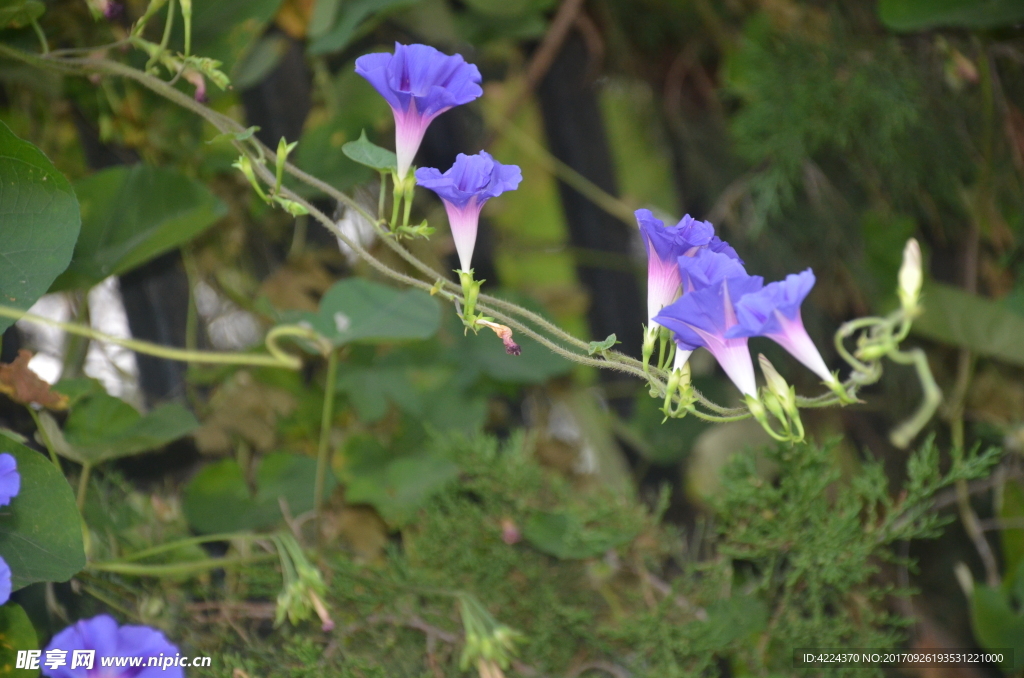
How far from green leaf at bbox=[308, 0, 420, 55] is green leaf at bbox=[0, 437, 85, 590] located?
1.61 feet

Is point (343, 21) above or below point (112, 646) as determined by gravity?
above

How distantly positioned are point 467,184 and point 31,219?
13.0 inches

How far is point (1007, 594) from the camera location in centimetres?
81

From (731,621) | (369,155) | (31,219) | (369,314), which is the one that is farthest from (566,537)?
(31,219)

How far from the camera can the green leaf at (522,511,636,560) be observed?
679 millimetres

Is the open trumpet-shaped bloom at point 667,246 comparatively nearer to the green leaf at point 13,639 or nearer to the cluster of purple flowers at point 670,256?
the cluster of purple flowers at point 670,256

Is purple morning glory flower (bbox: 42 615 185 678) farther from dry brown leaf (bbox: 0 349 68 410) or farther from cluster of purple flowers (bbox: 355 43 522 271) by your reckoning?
cluster of purple flowers (bbox: 355 43 522 271)

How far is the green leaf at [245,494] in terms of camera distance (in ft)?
2.42

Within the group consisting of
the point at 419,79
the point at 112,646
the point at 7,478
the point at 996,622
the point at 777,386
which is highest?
the point at 419,79

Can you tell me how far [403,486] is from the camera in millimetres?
767

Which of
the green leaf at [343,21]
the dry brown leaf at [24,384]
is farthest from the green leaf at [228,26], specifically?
the dry brown leaf at [24,384]

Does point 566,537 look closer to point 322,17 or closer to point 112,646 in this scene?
point 112,646

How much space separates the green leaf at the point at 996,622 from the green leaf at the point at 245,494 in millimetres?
659

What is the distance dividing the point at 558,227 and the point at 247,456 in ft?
2.18
